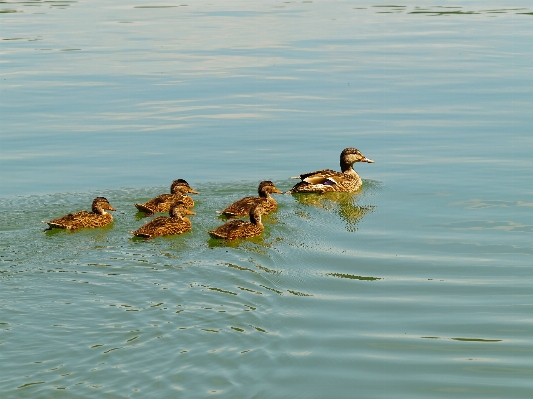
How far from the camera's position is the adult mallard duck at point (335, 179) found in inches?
526

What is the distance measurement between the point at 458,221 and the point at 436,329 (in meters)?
3.40

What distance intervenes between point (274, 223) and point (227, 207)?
741mm

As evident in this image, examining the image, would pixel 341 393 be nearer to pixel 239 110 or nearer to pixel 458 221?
pixel 458 221

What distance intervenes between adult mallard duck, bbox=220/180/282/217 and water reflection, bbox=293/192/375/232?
597mm

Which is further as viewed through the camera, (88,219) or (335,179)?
(335,179)

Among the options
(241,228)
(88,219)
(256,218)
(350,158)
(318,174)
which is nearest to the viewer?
(241,228)

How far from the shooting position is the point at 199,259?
10289 mm

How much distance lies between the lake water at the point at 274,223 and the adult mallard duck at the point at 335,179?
182 mm

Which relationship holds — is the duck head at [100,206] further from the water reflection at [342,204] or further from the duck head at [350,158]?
the duck head at [350,158]

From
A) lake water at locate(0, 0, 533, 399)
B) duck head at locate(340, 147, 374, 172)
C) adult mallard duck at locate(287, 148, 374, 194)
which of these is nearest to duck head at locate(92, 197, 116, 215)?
lake water at locate(0, 0, 533, 399)

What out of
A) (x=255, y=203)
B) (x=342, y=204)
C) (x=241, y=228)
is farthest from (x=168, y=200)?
(x=342, y=204)

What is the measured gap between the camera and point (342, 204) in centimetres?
1309

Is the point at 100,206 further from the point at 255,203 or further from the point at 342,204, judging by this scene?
the point at 342,204

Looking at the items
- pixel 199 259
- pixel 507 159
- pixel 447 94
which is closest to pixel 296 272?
pixel 199 259
